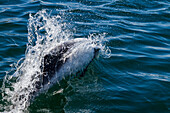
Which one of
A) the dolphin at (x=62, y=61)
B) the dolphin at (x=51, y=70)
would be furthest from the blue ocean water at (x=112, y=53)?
the dolphin at (x=62, y=61)

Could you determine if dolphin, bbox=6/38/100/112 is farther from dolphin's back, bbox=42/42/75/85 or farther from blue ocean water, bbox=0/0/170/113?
blue ocean water, bbox=0/0/170/113

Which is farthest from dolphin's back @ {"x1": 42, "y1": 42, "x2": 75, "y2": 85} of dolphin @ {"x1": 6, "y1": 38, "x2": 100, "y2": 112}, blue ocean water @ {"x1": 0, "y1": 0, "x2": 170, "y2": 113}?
blue ocean water @ {"x1": 0, "y1": 0, "x2": 170, "y2": 113}

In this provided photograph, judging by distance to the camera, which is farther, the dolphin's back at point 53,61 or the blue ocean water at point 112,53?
the blue ocean water at point 112,53

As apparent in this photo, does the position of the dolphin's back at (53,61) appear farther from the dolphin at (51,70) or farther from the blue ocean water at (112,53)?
the blue ocean water at (112,53)

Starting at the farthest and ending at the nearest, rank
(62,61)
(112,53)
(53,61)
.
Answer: (112,53) → (62,61) → (53,61)

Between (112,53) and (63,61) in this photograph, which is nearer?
(63,61)

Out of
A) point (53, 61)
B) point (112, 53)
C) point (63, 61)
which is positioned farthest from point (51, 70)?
point (112, 53)

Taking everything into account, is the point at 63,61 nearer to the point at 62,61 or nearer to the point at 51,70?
the point at 62,61

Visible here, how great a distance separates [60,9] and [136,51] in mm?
4694

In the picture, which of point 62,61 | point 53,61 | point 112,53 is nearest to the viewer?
point 53,61

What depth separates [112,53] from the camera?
27.6 ft

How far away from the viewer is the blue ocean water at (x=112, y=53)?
606 centimetres

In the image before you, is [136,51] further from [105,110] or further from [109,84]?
[105,110]

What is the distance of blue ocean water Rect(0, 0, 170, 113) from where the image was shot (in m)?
6.06
